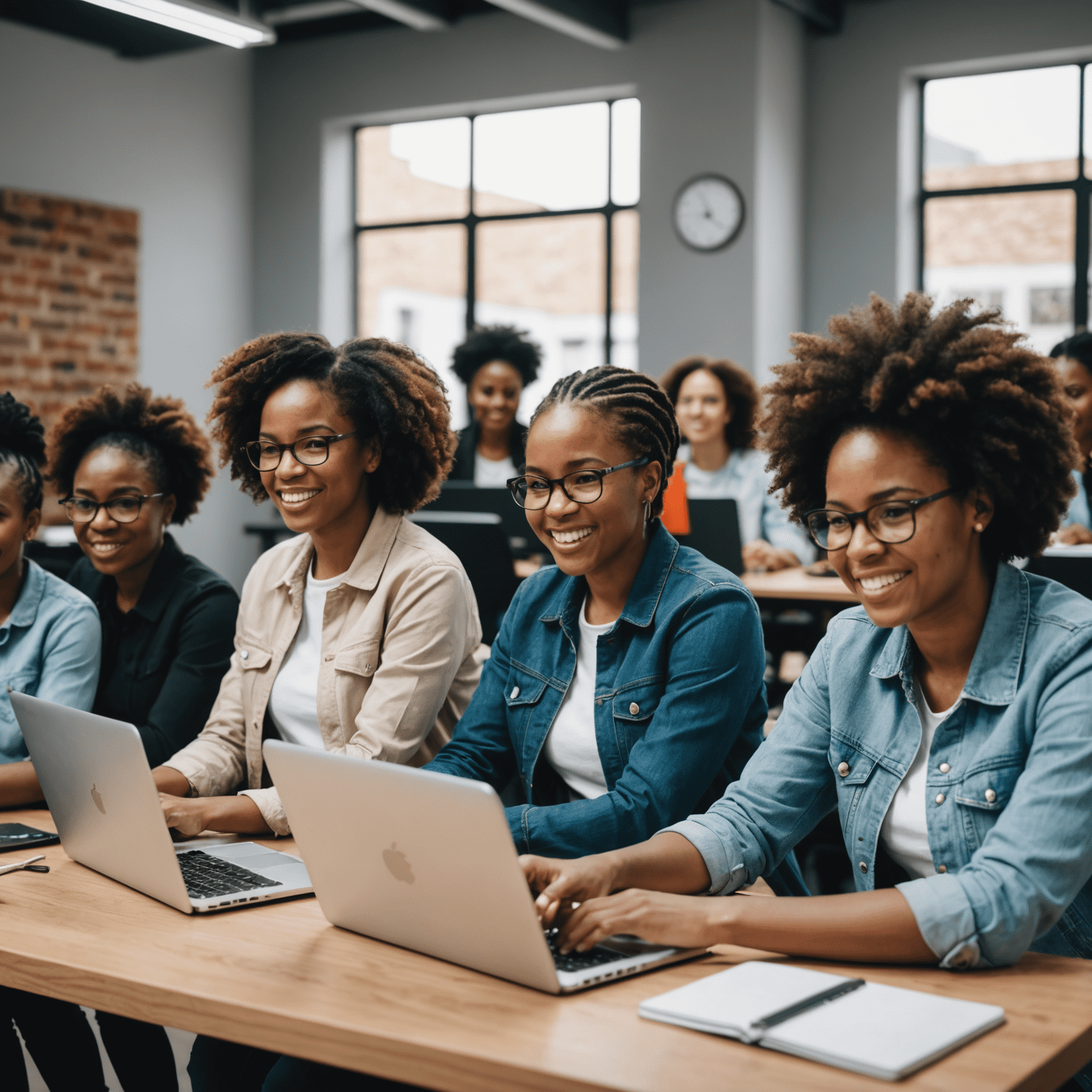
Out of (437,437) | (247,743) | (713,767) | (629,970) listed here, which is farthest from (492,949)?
(437,437)

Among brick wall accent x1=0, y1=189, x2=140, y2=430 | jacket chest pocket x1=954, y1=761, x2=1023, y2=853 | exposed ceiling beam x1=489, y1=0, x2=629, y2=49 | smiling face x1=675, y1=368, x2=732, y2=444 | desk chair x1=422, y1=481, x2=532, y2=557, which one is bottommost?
jacket chest pocket x1=954, y1=761, x2=1023, y2=853

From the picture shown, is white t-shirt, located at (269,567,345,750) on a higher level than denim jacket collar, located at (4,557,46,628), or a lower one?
lower

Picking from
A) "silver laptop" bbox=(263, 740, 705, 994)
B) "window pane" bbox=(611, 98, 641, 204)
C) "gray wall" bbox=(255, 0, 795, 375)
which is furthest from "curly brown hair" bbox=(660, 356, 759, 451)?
"silver laptop" bbox=(263, 740, 705, 994)

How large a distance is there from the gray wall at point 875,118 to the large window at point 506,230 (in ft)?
2.91

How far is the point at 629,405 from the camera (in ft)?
5.68

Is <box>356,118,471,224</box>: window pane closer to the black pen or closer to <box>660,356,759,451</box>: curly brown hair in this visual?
<box>660,356,759,451</box>: curly brown hair

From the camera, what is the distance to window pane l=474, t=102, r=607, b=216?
21.7 feet

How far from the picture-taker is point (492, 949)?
113 cm

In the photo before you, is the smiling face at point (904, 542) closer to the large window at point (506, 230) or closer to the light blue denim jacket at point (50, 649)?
the light blue denim jacket at point (50, 649)

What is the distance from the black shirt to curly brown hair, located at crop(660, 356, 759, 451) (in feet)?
8.42

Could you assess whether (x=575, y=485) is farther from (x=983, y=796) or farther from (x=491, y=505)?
(x=491, y=505)

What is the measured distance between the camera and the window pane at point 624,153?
20.9 feet

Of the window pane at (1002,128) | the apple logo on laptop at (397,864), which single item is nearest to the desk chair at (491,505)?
the apple logo on laptop at (397,864)

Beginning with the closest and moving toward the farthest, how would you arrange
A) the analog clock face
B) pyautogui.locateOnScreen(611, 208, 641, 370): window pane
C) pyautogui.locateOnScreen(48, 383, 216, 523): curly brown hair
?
pyautogui.locateOnScreen(48, 383, 216, 523): curly brown hair, the analog clock face, pyautogui.locateOnScreen(611, 208, 641, 370): window pane
